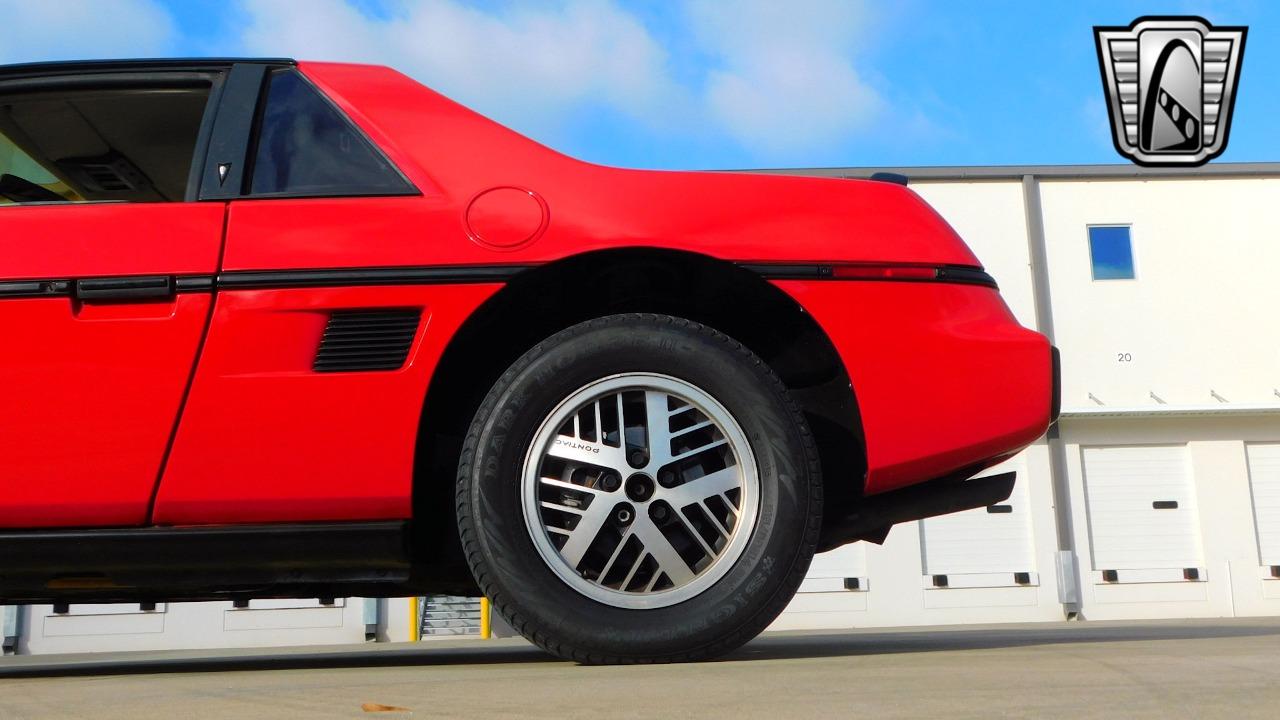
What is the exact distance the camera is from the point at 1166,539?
17156 millimetres

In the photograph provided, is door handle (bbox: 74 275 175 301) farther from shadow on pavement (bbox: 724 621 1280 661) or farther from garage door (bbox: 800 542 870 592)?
garage door (bbox: 800 542 870 592)

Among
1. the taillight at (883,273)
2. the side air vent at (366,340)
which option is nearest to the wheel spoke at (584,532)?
the side air vent at (366,340)

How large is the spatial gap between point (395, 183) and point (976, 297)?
137cm

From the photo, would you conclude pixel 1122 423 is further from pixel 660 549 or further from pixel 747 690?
pixel 747 690

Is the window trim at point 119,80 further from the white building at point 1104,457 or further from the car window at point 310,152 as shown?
the white building at point 1104,457

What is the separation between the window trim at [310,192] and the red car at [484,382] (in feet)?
0.03

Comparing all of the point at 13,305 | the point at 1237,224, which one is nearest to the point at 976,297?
the point at 13,305

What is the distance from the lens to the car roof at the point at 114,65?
8.77 feet

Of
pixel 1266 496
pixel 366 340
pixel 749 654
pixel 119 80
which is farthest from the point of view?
pixel 1266 496

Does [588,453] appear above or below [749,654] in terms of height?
above

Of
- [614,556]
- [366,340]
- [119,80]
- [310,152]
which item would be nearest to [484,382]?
[366,340]

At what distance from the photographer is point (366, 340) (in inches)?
91.3

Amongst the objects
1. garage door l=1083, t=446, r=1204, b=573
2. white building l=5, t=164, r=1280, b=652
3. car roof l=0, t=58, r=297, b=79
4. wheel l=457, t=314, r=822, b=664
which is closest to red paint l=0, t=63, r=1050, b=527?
wheel l=457, t=314, r=822, b=664

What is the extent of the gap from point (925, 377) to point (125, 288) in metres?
1.74
